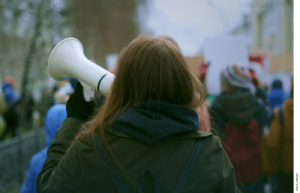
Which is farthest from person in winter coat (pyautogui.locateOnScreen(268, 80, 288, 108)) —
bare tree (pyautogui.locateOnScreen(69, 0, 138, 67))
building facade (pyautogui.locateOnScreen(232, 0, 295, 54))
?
building facade (pyautogui.locateOnScreen(232, 0, 295, 54))

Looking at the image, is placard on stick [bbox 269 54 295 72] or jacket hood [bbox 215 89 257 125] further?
placard on stick [bbox 269 54 295 72]

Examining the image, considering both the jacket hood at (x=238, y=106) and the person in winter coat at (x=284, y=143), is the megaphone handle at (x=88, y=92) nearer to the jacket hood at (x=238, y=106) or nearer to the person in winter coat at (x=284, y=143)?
the jacket hood at (x=238, y=106)

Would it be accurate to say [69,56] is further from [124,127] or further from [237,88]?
[237,88]

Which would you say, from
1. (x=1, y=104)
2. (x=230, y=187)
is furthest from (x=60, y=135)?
(x=1, y=104)

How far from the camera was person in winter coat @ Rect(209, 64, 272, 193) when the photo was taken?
7.90ft

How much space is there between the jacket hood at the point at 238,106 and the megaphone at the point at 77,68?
127cm

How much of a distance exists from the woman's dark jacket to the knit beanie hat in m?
1.52

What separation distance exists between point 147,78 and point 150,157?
0.30 metres

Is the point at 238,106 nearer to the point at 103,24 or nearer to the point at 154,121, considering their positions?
the point at 154,121

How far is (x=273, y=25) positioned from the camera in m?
20.0

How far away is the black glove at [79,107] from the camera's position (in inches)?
52.8

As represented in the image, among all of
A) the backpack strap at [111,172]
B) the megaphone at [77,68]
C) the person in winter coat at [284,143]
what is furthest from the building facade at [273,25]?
the backpack strap at [111,172]

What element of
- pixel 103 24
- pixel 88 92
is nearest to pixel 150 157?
pixel 88 92

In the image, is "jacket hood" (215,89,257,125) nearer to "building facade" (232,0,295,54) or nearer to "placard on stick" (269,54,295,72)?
"placard on stick" (269,54,295,72)
